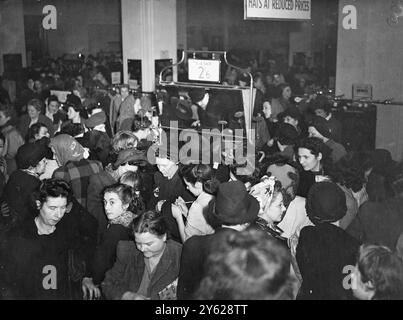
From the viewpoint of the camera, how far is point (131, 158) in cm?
432

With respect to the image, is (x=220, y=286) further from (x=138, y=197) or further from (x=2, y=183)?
(x=2, y=183)

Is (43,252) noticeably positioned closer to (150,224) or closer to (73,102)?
(150,224)

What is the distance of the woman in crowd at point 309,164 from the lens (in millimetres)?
4414

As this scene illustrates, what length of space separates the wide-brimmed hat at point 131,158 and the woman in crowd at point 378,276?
2.29m

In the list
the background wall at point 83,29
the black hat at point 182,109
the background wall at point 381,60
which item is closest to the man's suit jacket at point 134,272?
the black hat at point 182,109

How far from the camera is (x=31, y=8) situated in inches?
543

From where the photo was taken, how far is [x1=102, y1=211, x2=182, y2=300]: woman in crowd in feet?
9.46

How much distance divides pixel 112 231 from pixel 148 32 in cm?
666

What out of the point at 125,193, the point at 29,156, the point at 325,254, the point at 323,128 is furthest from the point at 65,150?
the point at 325,254

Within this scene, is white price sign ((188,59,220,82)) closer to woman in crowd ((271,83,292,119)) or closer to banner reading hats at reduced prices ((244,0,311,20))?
banner reading hats at reduced prices ((244,0,311,20))

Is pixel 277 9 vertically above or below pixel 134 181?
above

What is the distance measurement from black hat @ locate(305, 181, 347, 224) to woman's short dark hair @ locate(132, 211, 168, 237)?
2.67 ft

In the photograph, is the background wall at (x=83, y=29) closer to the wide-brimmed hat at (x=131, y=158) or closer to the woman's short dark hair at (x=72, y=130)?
the woman's short dark hair at (x=72, y=130)
